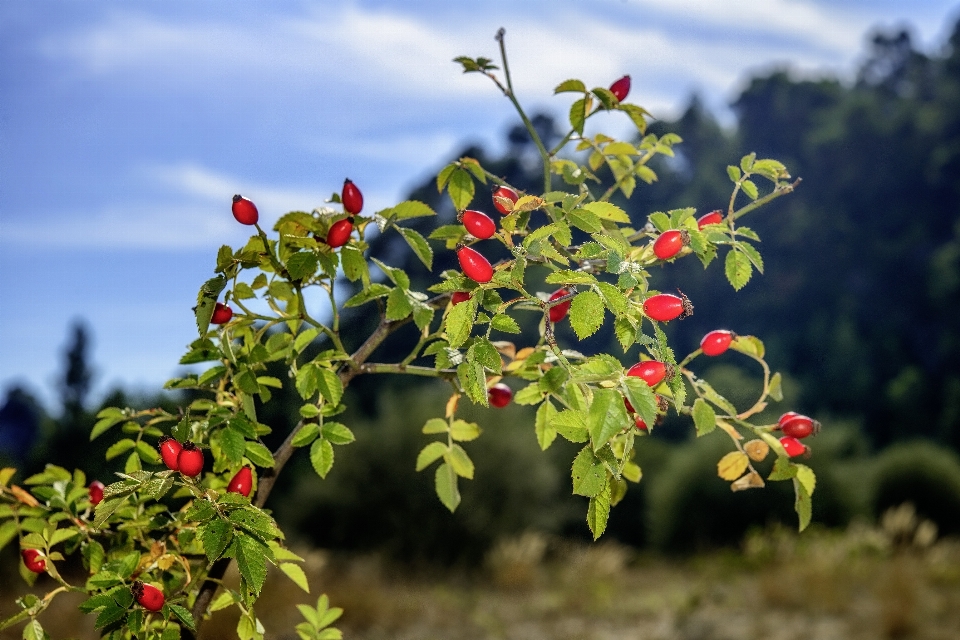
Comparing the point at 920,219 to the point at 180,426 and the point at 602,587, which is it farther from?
the point at 180,426

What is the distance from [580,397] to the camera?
3.17 feet

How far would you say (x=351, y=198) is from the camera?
1.21 m

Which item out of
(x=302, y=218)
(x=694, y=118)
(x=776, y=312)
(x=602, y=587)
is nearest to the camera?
(x=302, y=218)

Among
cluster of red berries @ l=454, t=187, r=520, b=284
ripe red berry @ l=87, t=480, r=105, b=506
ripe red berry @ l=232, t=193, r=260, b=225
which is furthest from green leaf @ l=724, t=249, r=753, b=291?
Result: ripe red berry @ l=87, t=480, r=105, b=506

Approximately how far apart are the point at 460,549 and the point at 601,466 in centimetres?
739

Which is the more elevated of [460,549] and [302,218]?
[302,218]

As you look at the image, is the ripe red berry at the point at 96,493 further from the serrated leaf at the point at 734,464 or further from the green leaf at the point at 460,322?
the serrated leaf at the point at 734,464

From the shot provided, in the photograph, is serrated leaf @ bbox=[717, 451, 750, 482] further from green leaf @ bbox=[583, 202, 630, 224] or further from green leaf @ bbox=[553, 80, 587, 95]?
green leaf @ bbox=[553, 80, 587, 95]

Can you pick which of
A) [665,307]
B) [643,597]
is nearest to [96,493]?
[665,307]

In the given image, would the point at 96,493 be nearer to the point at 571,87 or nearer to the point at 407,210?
the point at 407,210

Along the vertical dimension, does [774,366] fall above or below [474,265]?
below

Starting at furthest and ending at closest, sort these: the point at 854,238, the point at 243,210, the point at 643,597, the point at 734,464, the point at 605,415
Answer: the point at 854,238
the point at 643,597
the point at 734,464
the point at 243,210
the point at 605,415

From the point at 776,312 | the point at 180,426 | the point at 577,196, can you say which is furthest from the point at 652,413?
the point at 776,312

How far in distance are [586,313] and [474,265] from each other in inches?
6.0
